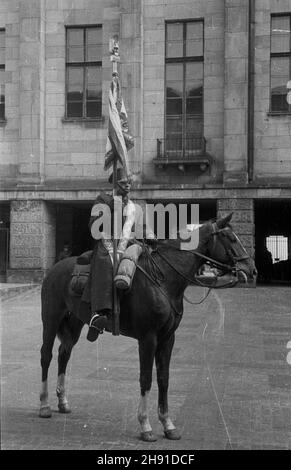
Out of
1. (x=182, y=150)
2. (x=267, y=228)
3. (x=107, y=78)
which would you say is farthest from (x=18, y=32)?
(x=267, y=228)

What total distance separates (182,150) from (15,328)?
13179 mm

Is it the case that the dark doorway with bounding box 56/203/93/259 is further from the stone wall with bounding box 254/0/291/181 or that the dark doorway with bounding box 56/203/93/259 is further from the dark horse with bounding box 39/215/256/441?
the dark horse with bounding box 39/215/256/441

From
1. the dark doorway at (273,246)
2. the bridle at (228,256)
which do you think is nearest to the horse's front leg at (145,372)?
the bridle at (228,256)

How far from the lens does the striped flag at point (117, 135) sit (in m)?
6.61

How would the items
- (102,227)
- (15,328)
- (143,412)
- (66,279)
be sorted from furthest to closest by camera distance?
(15,328), (66,279), (102,227), (143,412)

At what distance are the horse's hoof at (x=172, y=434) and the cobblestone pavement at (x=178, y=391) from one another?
2.5 inches

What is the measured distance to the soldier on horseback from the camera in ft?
20.4

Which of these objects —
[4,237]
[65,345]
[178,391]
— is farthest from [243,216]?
[65,345]

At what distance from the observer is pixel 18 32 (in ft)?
84.1

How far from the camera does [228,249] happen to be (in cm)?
630

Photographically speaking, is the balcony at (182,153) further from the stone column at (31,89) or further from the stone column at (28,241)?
the stone column at (28,241)

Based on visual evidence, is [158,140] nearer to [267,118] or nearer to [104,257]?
[267,118]
